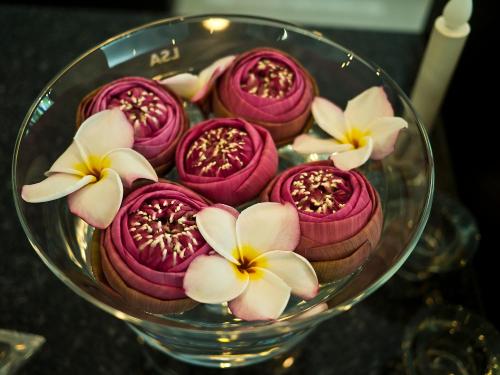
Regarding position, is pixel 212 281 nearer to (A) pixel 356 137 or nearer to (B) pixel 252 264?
(B) pixel 252 264

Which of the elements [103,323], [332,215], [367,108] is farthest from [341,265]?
[103,323]

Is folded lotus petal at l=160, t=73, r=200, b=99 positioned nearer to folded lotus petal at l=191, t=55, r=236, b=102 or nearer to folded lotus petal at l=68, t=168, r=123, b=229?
folded lotus petal at l=191, t=55, r=236, b=102

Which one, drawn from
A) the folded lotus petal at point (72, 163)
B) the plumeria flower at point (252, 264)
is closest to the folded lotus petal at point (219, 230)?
the plumeria flower at point (252, 264)

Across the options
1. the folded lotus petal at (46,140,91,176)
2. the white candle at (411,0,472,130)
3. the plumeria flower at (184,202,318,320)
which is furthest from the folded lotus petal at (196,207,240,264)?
the white candle at (411,0,472,130)

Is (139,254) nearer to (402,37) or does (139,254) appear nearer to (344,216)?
(344,216)

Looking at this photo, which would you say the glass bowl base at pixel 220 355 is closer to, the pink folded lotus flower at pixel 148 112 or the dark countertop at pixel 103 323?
the dark countertop at pixel 103 323

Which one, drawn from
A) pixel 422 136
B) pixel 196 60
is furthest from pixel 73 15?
pixel 422 136

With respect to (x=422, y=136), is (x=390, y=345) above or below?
below
